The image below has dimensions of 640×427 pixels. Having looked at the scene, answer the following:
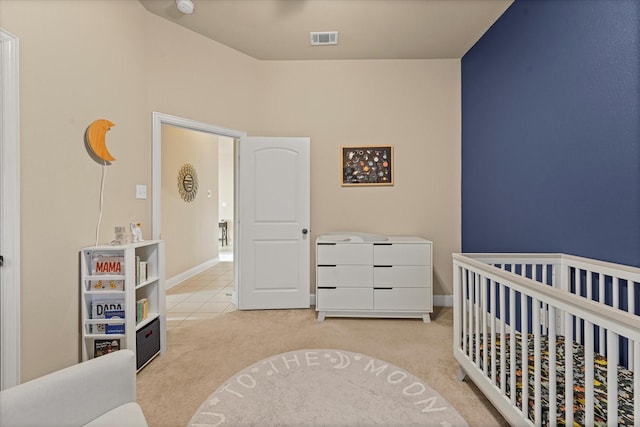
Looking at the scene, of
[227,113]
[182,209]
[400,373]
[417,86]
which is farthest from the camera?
[182,209]

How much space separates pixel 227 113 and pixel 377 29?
66.4 inches

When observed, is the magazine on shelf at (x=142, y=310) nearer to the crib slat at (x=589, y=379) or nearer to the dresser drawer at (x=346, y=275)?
the dresser drawer at (x=346, y=275)

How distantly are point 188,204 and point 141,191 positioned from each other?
225 cm

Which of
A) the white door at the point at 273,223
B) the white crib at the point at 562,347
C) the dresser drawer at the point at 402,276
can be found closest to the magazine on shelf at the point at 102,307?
the white door at the point at 273,223

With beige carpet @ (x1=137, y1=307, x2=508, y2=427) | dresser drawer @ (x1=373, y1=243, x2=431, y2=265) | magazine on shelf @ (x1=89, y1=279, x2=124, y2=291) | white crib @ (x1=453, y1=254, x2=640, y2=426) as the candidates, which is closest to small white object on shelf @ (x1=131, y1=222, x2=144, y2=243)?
magazine on shelf @ (x1=89, y1=279, x2=124, y2=291)

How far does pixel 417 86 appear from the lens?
317 centimetres

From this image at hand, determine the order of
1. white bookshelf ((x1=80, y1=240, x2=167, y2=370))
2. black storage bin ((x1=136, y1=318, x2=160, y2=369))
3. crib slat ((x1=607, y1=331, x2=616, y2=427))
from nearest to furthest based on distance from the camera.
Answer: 1. crib slat ((x1=607, y1=331, x2=616, y2=427))
2. white bookshelf ((x1=80, y1=240, x2=167, y2=370))
3. black storage bin ((x1=136, y1=318, x2=160, y2=369))

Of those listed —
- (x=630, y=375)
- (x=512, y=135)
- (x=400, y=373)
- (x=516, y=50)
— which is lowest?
(x=400, y=373)

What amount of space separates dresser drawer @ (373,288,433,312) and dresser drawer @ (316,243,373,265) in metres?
0.35

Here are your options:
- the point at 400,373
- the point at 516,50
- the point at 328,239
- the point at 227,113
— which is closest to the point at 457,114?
the point at 516,50

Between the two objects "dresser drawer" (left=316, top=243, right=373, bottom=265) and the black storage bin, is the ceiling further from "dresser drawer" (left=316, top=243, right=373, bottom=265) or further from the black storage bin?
the black storage bin

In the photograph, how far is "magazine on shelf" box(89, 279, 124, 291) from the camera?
5.94 feet

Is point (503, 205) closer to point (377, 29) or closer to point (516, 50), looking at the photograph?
point (516, 50)

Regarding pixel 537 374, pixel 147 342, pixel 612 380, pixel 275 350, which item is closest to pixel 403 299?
pixel 275 350
